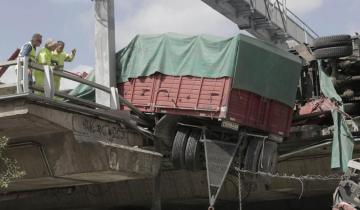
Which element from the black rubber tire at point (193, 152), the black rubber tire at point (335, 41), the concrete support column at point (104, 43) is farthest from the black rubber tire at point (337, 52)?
the concrete support column at point (104, 43)

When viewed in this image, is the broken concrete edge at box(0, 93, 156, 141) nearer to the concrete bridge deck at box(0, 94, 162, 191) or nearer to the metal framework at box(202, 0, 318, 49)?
the concrete bridge deck at box(0, 94, 162, 191)

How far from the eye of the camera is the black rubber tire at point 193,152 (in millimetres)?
12773

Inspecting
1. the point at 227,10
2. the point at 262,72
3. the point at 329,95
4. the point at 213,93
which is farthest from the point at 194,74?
the point at 227,10

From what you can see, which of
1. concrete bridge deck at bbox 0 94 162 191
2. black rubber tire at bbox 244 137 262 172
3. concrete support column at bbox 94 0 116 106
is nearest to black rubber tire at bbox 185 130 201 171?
concrete bridge deck at bbox 0 94 162 191

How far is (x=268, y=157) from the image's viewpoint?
1298 cm

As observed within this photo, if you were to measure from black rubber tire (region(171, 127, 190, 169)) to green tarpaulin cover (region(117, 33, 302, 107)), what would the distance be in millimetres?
1290

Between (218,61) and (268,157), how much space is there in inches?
93.2

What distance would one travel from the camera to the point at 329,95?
44.9ft

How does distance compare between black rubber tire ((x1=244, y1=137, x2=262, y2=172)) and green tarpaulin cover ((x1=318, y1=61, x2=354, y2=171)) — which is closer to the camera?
green tarpaulin cover ((x1=318, y1=61, x2=354, y2=171))

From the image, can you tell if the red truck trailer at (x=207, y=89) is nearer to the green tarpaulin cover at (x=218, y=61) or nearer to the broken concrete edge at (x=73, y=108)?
the green tarpaulin cover at (x=218, y=61)

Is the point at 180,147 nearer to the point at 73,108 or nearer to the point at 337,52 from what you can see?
the point at 73,108

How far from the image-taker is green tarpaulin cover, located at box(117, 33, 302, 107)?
12516 millimetres

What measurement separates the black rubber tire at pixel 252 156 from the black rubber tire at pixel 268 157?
86 mm

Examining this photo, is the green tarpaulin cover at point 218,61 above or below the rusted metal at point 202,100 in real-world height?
above
